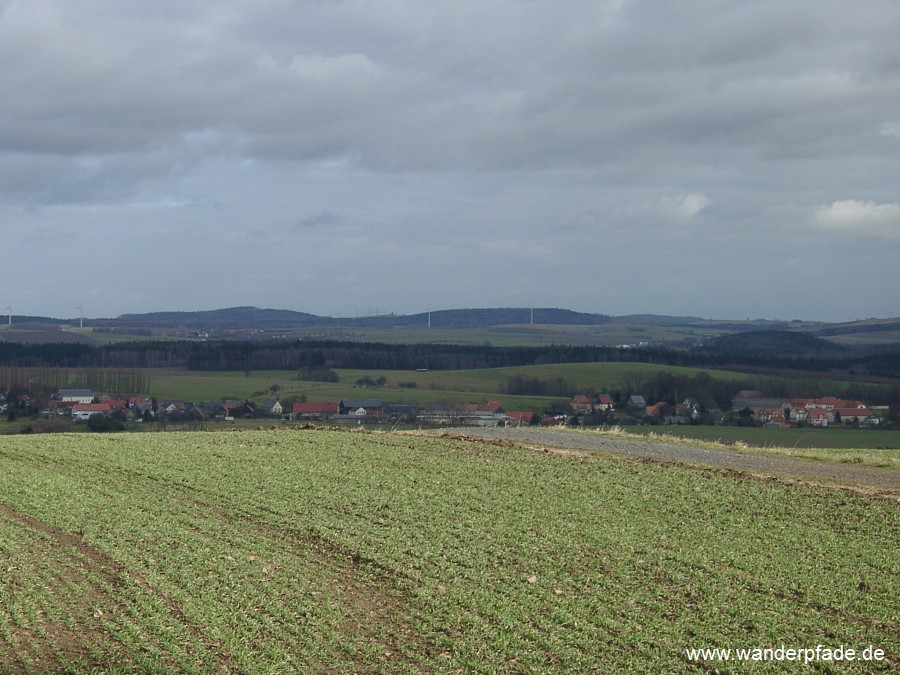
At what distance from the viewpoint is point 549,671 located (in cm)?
961

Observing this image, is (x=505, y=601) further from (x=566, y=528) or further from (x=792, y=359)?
(x=792, y=359)

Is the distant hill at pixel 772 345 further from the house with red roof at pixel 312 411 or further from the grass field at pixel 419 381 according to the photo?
the house with red roof at pixel 312 411

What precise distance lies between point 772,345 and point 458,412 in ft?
322

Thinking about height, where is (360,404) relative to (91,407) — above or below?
below

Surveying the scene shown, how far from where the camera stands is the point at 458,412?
5778cm

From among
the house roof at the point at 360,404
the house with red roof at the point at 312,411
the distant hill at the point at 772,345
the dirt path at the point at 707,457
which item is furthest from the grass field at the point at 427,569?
the distant hill at the point at 772,345

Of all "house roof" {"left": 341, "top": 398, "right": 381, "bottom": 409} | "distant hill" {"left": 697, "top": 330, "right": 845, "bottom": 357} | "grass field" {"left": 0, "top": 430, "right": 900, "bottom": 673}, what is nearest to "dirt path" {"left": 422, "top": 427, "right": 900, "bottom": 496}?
"grass field" {"left": 0, "top": 430, "right": 900, "bottom": 673}

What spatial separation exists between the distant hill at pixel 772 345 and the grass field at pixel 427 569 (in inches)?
4412

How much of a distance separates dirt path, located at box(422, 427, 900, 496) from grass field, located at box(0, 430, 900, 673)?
2.12 m

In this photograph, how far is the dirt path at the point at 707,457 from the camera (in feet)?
70.2

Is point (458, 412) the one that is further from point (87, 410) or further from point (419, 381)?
point (419, 381)

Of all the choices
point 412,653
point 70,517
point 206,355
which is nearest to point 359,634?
point 412,653

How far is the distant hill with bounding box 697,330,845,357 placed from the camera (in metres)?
129

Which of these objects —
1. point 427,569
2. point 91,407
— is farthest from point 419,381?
point 427,569
